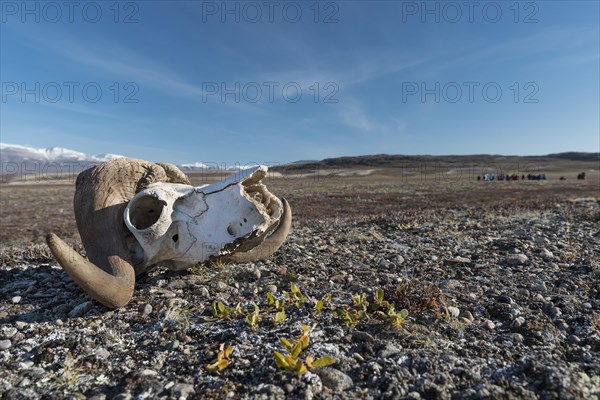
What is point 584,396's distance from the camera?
109 inches

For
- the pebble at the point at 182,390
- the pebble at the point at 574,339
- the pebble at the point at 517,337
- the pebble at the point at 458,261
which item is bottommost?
the pebble at the point at 182,390

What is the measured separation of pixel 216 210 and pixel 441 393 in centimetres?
386

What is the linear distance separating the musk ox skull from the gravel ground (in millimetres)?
516

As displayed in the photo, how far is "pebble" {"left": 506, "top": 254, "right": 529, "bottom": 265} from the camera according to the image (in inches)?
252

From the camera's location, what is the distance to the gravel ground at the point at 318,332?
9.93ft

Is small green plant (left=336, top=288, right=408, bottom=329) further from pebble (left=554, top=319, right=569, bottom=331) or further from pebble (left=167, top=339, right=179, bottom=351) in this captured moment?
pebble (left=167, top=339, right=179, bottom=351)

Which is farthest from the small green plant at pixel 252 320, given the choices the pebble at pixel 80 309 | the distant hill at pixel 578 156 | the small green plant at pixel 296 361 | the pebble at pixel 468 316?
the distant hill at pixel 578 156

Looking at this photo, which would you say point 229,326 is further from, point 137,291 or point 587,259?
point 587,259

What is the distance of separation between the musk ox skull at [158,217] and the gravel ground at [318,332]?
52cm

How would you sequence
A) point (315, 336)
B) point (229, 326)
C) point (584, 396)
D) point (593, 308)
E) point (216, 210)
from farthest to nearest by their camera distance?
point (216, 210) < point (593, 308) < point (229, 326) < point (315, 336) < point (584, 396)

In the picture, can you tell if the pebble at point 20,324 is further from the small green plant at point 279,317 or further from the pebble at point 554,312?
the pebble at point 554,312

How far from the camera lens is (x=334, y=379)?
120 inches

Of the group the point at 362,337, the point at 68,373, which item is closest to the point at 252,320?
the point at 362,337

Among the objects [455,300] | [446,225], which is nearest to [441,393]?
[455,300]
